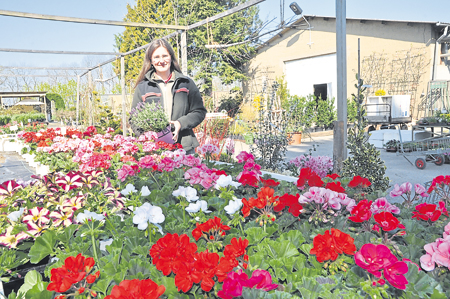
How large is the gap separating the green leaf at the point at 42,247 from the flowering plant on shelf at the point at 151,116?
5.51 feet

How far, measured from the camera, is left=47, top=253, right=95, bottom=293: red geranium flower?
82 centimetres

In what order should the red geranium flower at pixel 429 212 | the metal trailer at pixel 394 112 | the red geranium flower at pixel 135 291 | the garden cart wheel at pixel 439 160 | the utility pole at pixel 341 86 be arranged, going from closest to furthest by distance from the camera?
the red geranium flower at pixel 135 291 < the red geranium flower at pixel 429 212 < the utility pole at pixel 341 86 < the garden cart wheel at pixel 439 160 < the metal trailer at pixel 394 112

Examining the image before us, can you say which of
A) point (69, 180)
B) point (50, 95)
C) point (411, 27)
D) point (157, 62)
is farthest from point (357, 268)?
point (50, 95)

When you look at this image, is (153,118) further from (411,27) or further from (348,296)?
(411,27)

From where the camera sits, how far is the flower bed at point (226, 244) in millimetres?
849

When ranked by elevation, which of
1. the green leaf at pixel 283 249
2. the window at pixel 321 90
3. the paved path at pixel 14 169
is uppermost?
the window at pixel 321 90

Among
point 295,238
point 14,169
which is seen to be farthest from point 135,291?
point 14,169

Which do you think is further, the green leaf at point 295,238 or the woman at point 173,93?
the woman at point 173,93

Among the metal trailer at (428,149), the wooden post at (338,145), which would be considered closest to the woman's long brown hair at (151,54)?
the wooden post at (338,145)

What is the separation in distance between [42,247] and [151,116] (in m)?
1.72

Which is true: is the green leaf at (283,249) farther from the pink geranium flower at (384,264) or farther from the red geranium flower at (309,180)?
the red geranium flower at (309,180)

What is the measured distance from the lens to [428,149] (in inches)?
210

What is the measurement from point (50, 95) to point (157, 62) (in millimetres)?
27291

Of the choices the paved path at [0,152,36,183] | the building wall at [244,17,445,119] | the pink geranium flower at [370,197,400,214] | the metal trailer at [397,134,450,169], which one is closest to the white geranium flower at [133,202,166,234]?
the pink geranium flower at [370,197,400,214]
